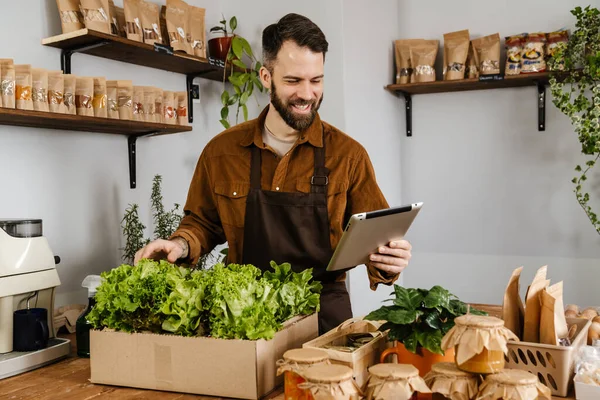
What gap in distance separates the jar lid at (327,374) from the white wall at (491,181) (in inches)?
110

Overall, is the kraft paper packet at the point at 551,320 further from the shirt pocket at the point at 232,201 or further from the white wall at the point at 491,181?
the white wall at the point at 491,181

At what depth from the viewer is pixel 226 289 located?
1456 mm

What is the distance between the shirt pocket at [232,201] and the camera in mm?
2223

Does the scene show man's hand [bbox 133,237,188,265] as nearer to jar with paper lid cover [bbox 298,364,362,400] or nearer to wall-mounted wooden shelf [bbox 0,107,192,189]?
wall-mounted wooden shelf [bbox 0,107,192,189]

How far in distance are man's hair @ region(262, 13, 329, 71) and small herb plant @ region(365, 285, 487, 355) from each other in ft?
3.39

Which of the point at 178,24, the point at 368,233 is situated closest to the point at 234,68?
the point at 178,24

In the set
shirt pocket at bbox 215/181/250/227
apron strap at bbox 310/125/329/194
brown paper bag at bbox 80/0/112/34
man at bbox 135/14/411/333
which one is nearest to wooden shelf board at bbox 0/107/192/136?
brown paper bag at bbox 80/0/112/34

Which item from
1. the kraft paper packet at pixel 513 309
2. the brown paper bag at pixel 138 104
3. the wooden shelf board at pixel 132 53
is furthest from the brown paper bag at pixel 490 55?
the kraft paper packet at pixel 513 309

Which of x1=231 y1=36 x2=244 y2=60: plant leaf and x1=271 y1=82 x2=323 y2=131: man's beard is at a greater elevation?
x1=231 y1=36 x2=244 y2=60: plant leaf

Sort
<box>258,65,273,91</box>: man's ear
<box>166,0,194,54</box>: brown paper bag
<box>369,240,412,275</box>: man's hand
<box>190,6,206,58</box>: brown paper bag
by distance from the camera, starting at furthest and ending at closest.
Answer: <box>190,6,206,58</box>: brown paper bag → <box>166,0,194,54</box>: brown paper bag → <box>258,65,273,91</box>: man's ear → <box>369,240,412,275</box>: man's hand

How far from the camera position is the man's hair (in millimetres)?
2117

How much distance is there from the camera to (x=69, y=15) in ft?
8.24

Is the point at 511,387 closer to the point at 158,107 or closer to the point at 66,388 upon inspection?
the point at 66,388

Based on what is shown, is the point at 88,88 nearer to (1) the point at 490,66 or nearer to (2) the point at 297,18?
(2) the point at 297,18
